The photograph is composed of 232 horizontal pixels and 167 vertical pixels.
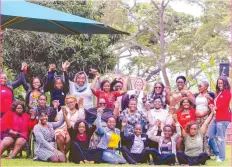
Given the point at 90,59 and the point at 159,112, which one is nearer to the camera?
the point at 159,112

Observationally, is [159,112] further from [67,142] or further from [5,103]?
[5,103]

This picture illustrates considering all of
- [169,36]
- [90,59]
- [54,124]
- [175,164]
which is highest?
[169,36]

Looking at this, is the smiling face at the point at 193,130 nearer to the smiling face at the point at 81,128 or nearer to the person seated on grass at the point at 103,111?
the person seated on grass at the point at 103,111

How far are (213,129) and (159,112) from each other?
941mm

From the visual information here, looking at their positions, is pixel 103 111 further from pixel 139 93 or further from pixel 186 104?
pixel 186 104

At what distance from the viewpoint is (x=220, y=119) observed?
29.0 ft

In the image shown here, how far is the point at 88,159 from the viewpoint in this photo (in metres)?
8.23

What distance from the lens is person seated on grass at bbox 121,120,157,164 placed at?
8336 millimetres

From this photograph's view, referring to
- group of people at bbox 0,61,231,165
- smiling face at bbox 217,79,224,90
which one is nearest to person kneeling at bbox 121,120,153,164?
group of people at bbox 0,61,231,165

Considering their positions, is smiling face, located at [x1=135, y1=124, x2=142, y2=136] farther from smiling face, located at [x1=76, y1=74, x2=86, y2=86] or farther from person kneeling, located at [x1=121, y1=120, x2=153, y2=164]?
smiling face, located at [x1=76, y1=74, x2=86, y2=86]

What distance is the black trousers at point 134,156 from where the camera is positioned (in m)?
8.32

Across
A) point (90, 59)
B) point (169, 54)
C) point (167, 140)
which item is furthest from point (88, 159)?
point (169, 54)

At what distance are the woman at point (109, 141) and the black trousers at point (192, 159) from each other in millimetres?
781

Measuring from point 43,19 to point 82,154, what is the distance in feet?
6.60
